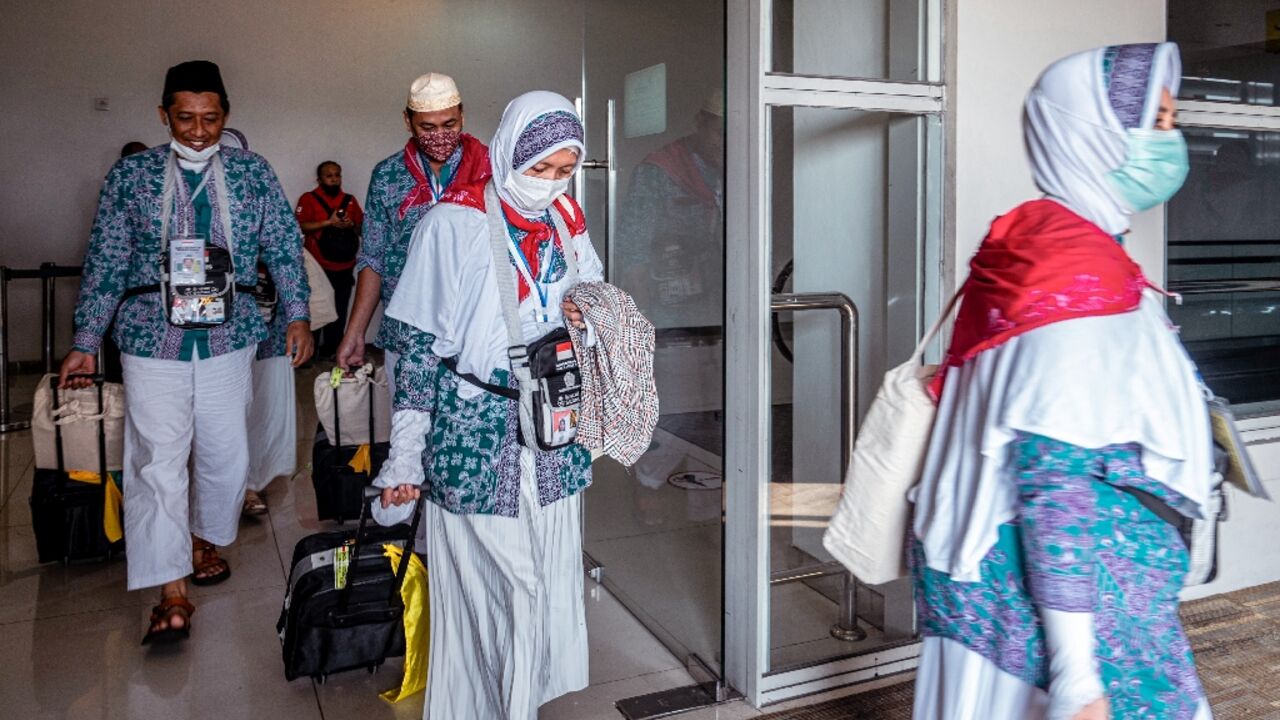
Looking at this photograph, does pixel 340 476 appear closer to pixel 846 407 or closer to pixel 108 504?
pixel 108 504

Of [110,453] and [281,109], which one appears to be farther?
[281,109]

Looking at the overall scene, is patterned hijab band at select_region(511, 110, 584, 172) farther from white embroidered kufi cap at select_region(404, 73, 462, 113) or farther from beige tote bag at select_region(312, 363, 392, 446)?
beige tote bag at select_region(312, 363, 392, 446)

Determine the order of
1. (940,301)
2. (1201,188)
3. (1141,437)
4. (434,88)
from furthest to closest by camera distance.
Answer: (1201,188), (434,88), (940,301), (1141,437)

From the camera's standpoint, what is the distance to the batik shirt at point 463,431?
2342mm

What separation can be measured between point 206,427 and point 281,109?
27.3 feet

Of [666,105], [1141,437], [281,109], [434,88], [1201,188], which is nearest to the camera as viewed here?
[1141,437]

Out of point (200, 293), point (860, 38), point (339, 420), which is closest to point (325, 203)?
point (339, 420)

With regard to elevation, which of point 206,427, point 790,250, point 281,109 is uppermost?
point 281,109

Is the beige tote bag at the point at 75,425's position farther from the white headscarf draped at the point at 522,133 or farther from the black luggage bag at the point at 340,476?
the white headscarf draped at the point at 522,133

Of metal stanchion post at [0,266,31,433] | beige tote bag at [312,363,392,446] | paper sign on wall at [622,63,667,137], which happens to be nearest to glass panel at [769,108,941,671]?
paper sign on wall at [622,63,667,137]

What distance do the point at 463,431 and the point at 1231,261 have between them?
11.1ft

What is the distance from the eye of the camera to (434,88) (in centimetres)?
371

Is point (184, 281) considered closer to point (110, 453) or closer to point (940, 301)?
point (110, 453)

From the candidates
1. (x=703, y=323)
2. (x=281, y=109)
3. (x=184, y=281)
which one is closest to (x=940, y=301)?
(x=703, y=323)
